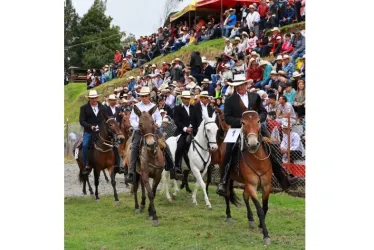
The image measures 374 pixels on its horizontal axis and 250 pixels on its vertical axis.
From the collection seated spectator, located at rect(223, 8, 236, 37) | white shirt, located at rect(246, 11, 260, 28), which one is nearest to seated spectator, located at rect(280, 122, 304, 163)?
white shirt, located at rect(246, 11, 260, 28)

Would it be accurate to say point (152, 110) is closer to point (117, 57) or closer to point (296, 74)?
point (117, 57)

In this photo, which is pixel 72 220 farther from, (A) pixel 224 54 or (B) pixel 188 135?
(A) pixel 224 54

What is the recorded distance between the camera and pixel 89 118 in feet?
39.5

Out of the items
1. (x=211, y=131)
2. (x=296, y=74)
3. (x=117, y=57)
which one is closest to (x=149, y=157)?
(x=211, y=131)

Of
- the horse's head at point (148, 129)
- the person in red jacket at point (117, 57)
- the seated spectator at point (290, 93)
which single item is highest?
the person in red jacket at point (117, 57)

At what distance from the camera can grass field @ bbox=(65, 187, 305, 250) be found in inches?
343

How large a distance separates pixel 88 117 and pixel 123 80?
1.22 m

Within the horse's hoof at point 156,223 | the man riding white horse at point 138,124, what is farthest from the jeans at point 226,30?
the horse's hoof at point 156,223

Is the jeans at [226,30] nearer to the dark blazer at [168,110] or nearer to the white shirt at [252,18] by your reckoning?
the white shirt at [252,18]

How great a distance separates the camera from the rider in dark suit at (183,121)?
1194cm

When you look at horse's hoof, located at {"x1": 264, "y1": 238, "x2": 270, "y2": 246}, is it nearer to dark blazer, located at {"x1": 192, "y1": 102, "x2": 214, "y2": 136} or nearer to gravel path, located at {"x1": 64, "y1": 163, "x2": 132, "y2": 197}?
dark blazer, located at {"x1": 192, "y1": 102, "x2": 214, "y2": 136}

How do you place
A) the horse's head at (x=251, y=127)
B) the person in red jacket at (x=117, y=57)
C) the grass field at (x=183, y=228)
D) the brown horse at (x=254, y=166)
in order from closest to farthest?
the horse's head at (x=251, y=127)
the brown horse at (x=254, y=166)
the grass field at (x=183, y=228)
the person in red jacket at (x=117, y=57)

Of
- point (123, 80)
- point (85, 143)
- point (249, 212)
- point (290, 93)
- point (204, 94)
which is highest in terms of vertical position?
point (123, 80)

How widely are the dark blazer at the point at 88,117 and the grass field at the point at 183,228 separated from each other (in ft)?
5.02
